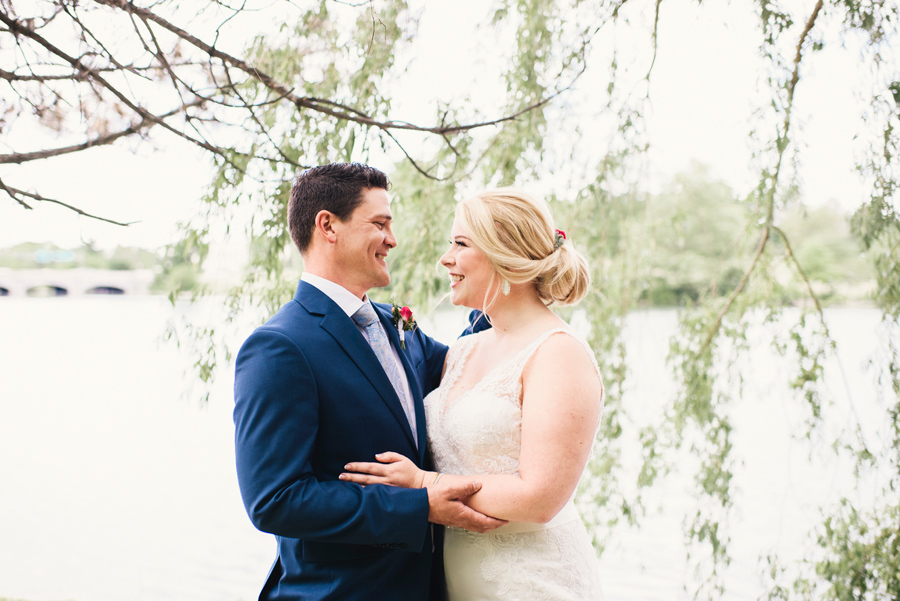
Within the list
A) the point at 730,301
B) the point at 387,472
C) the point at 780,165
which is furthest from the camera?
the point at 730,301

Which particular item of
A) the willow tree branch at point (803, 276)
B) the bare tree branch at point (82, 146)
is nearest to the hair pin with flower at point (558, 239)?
the bare tree branch at point (82, 146)

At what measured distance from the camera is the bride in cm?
172

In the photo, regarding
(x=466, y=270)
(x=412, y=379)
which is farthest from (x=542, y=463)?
(x=466, y=270)

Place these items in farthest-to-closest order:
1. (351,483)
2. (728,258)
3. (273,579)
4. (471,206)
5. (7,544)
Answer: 1. (7,544)
2. (728,258)
3. (471,206)
4. (273,579)
5. (351,483)

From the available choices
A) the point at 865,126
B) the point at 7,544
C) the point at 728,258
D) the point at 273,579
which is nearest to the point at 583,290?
the point at 273,579

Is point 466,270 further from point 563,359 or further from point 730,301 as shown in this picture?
point 730,301

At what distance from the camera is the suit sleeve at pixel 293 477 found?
156 cm

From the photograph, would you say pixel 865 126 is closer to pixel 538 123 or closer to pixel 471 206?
pixel 538 123

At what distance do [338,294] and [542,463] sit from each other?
717 mm

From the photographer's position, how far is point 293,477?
1.57 meters

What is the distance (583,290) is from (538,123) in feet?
5.88

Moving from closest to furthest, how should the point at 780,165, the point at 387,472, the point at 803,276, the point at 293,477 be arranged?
the point at 293,477
the point at 387,472
the point at 780,165
the point at 803,276

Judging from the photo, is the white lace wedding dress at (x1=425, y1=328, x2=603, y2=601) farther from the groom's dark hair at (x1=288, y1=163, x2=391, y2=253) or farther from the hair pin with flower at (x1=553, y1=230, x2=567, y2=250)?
the groom's dark hair at (x1=288, y1=163, x2=391, y2=253)

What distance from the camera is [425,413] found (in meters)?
2.06
